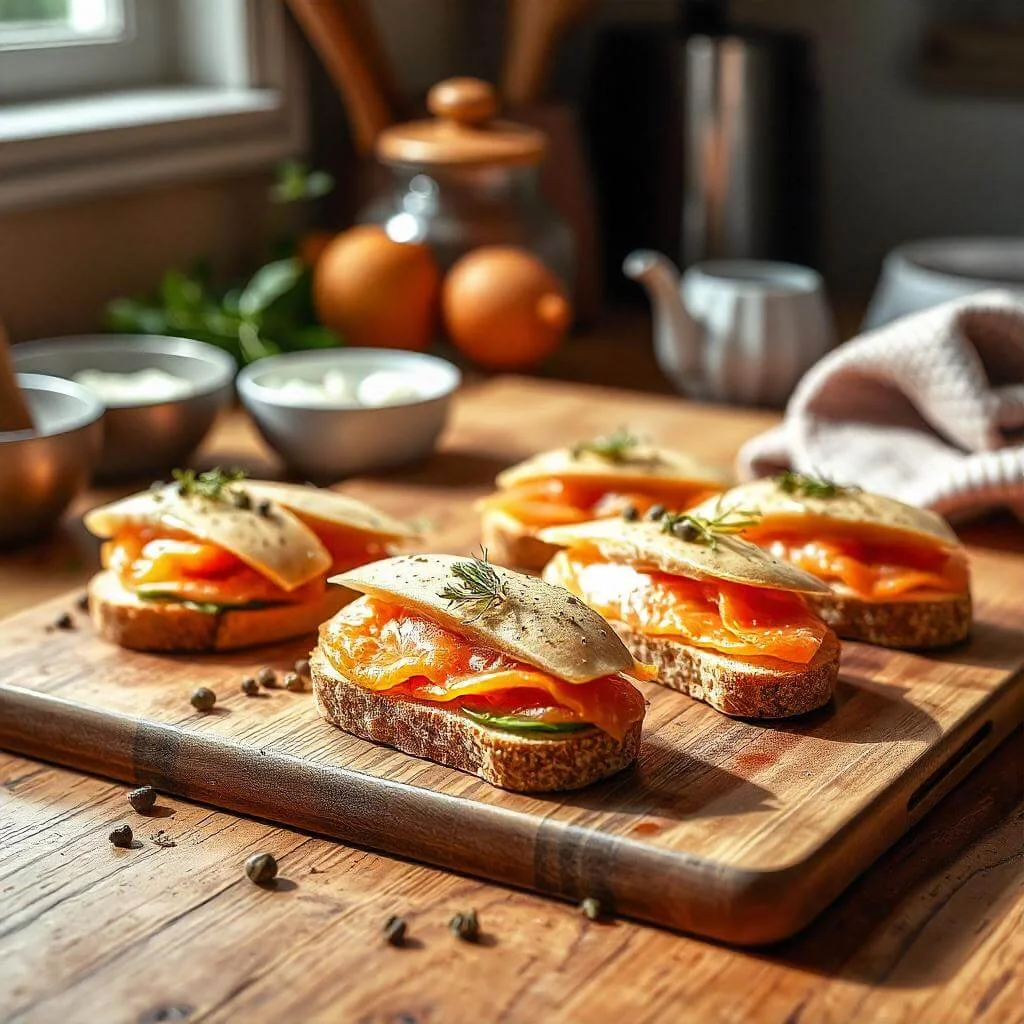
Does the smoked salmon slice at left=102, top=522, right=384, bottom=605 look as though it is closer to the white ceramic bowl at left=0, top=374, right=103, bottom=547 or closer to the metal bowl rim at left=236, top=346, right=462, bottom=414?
the white ceramic bowl at left=0, top=374, right=103, bottom=547

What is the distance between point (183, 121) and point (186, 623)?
140cm

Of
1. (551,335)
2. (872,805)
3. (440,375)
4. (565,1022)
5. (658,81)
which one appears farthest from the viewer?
(658,81)

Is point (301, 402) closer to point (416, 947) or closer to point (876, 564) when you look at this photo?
point (876, 564)

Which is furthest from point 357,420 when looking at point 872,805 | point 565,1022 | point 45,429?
point 565,1022

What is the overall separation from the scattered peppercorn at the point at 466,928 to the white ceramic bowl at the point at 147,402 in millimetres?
1140

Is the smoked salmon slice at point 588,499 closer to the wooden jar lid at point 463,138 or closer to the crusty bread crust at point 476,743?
the crusty bread crust at point 476,743

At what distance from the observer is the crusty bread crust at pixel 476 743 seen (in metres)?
1.31

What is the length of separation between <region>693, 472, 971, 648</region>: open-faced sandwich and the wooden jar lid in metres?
1.21

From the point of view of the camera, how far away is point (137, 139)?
2666 millimetres

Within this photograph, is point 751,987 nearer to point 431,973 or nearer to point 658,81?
point 431,973

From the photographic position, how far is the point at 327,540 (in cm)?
176

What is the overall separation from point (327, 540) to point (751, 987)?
79 cm

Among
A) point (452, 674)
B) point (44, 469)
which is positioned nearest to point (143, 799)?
point (452, 674)

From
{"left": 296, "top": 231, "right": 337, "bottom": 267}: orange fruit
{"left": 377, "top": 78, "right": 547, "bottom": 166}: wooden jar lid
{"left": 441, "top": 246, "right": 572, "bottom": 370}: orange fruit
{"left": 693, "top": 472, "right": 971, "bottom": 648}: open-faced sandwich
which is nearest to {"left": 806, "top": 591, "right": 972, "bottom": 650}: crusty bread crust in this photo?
{"left": 693, "top": 472, "right": 971, "bottom": 648}: open-faced sandwich
